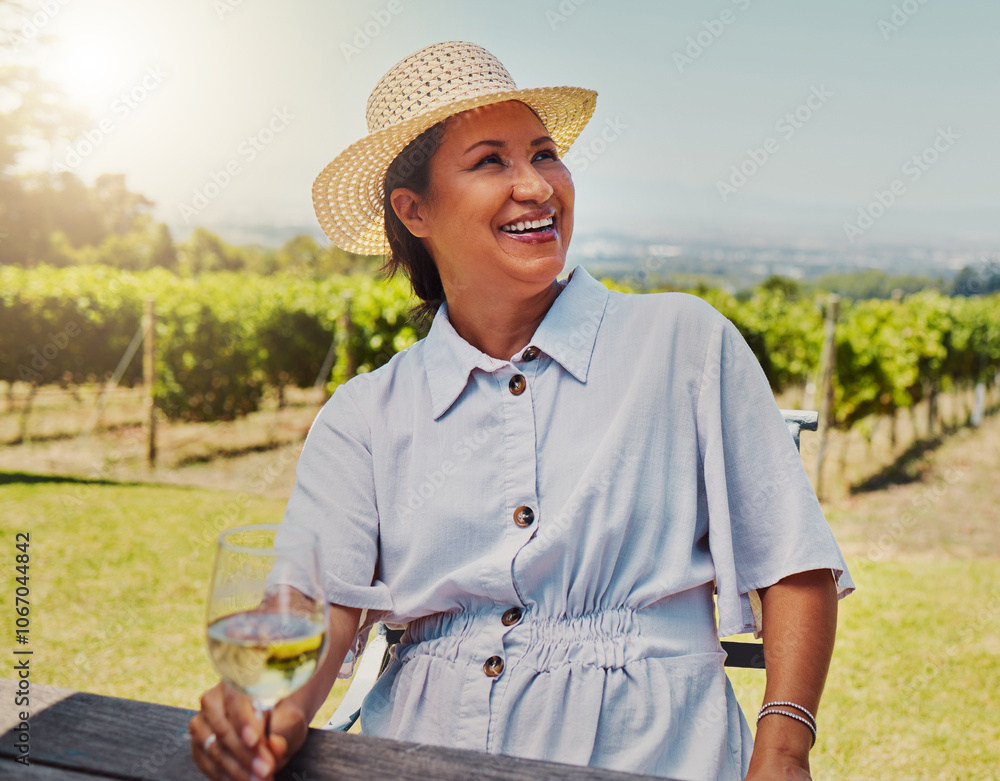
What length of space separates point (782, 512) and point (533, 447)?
0.50 m

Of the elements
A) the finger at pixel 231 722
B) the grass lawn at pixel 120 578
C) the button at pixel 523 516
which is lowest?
the grass lawn at pixel 120 578

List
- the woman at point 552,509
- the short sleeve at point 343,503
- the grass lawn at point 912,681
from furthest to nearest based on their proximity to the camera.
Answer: the grass lawn at point 912,681, the short sleeve at point 343,503, the woman at point 552,509

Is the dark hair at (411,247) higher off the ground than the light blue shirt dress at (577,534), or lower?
higher

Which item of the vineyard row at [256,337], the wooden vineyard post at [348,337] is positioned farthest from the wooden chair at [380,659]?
the vineyard row at [256,337]

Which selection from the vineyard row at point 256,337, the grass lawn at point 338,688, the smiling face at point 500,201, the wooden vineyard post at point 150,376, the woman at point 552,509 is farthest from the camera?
the vineyard row at point 256,337

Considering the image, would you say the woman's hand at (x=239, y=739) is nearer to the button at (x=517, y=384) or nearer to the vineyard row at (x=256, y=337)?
the button at (x=517, y=384)

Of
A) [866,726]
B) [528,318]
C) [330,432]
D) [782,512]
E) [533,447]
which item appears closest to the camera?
[782,512]

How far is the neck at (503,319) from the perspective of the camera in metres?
1.79

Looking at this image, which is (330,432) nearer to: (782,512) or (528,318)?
(528,318)

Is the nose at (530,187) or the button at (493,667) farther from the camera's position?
the nose at (530,187)

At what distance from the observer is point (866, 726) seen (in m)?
3.92

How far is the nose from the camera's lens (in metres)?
1.63

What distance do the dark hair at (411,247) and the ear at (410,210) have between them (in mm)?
19

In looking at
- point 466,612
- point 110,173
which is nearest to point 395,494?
point 466,612
